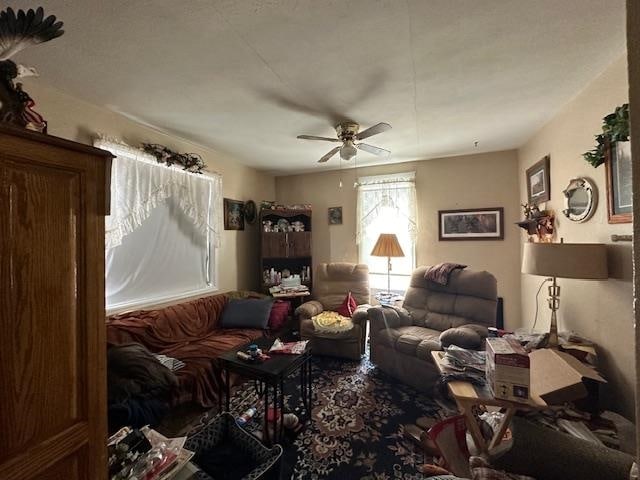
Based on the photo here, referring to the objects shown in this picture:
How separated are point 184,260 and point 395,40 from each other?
3.02 metres

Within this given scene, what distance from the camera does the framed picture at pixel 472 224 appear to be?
3492 mm

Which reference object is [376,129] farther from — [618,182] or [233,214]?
[233,214]

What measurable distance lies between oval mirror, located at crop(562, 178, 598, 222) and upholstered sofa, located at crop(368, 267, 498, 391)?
87 cm

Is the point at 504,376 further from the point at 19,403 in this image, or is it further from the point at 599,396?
the point at 19,403

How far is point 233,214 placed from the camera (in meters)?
3.89

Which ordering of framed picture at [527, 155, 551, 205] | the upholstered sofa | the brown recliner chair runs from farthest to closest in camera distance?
the brown recliner chair
framed picture at [527, 155, 551, 205]
the upholstered sofa

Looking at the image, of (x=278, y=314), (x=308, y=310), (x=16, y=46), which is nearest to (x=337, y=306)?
(x=308, y=310)

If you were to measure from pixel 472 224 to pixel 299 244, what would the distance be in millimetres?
2456

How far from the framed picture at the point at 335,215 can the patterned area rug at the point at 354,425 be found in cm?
222

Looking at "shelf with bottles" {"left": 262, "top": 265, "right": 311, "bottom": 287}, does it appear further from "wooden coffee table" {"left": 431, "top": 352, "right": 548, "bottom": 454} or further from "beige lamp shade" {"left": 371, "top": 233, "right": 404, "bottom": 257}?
"wooden coffee table" {"left": 431, "top": 352, "right": 548, "bottom": 454}

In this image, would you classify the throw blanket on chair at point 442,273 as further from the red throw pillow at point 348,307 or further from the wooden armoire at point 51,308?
the wooden armoire at point 51,308

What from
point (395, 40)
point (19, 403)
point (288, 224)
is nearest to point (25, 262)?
point (19, 403)

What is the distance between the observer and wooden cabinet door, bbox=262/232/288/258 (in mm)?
4078

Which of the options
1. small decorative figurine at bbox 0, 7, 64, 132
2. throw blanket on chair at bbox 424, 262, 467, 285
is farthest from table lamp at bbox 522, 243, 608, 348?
small decorative figurine at bbox 0, 7, 64, 132
